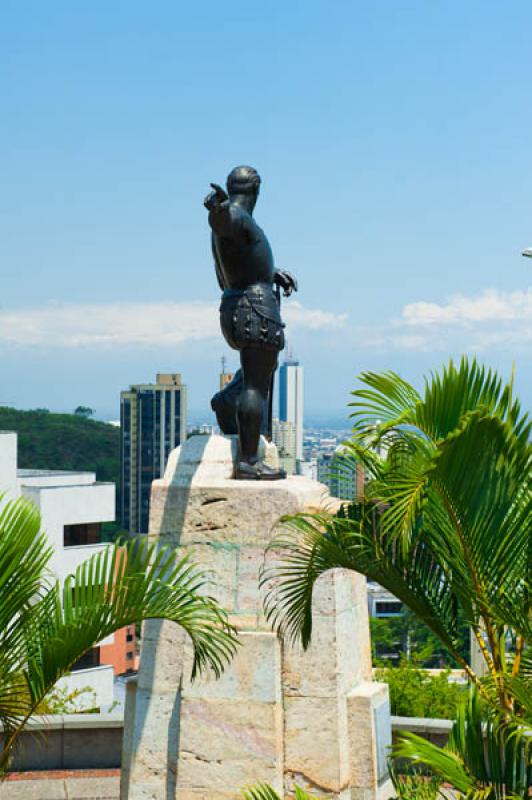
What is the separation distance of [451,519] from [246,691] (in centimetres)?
243

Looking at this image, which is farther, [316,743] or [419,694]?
[419,694]

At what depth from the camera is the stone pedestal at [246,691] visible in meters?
7.42

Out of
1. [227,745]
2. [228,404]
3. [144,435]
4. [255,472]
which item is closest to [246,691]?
[227,745]

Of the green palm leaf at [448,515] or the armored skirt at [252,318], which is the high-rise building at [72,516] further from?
the green palm leaf at [448,515]

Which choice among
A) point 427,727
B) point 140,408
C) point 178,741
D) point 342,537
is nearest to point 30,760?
point 178,741

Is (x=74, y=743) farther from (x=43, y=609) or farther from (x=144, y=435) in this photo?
(x=144, y=435)

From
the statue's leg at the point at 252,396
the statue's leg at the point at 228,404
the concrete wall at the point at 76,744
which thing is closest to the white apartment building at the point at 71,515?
the concrete wall at the point at 76,744

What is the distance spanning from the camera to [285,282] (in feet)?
28.0

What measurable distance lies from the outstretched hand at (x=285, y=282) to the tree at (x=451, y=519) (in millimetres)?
2502

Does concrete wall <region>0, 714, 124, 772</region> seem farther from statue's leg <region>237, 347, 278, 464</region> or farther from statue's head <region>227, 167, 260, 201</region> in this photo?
statue's head <region>227, 167, 260, 201</region>

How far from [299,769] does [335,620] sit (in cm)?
102

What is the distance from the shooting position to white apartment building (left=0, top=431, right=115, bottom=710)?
31681 mm

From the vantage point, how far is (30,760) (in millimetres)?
9781

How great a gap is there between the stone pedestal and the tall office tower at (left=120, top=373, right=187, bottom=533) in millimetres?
75038
